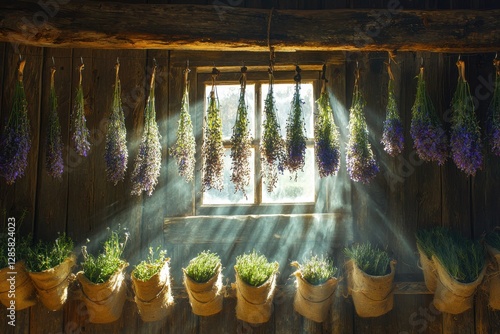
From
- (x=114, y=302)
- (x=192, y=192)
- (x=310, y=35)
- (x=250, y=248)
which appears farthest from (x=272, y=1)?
(x=114, y=302)

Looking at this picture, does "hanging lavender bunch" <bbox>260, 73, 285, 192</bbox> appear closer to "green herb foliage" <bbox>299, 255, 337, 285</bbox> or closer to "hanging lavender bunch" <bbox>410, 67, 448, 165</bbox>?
"green herb foliage" <bbox>299, 255, 337, 285</bbox>

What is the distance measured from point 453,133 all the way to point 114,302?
2299 mm

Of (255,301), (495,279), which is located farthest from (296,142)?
(495,279)

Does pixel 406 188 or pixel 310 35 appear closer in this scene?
pixel 310 35

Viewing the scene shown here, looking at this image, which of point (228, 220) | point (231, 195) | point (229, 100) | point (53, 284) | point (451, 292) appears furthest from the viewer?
point (229, 100)

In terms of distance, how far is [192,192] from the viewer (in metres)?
3.33

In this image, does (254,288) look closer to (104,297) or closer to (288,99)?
(104,297)

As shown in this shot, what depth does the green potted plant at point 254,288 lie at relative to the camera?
Result: 9.40 feet

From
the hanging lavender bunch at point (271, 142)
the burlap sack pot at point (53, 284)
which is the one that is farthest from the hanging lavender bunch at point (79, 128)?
the hanging lavender bunch at point (271, 142)

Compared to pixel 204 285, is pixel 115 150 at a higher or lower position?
higher

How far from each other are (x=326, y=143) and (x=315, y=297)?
92 centimetres

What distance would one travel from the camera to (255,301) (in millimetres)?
2881

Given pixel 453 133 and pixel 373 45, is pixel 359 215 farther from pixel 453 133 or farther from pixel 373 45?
pixel 373 45

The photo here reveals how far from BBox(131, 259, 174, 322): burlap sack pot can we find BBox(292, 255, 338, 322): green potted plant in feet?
2.60
